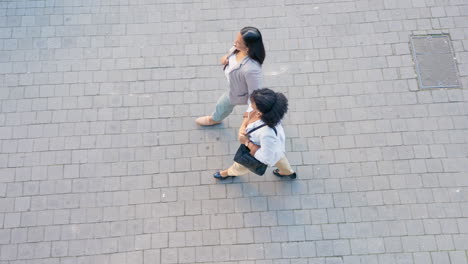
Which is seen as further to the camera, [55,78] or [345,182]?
[55,78]

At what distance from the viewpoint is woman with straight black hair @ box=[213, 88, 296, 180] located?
13.0 ft

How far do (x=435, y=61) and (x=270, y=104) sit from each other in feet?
12.6

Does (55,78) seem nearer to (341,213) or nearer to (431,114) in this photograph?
(341,213)

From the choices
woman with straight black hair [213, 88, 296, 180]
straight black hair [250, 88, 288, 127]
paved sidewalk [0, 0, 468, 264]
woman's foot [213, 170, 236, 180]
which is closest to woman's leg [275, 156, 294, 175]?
paved sidewalk [0, 0, 468, 264]

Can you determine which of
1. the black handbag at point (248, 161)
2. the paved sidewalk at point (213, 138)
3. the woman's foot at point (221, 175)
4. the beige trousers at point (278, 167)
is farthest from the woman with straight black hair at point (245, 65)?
the paved sidewalk at point (213, 138)

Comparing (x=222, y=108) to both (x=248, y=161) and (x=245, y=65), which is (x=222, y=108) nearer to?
(x=248, y=161)

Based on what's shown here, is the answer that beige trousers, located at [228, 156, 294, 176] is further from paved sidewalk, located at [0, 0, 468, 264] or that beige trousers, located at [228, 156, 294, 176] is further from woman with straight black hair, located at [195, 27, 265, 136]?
woman with straight black hair, located at [195, 27, 265, 136]

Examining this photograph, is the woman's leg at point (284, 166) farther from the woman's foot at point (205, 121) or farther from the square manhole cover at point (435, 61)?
the square manhole cover at point (435, 61)

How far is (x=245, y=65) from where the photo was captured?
4.36 metres

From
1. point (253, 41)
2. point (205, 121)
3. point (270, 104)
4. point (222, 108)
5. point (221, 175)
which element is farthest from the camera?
point (205, 121)

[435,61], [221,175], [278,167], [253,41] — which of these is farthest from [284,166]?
[435,61]

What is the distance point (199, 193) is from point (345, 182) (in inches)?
81.2

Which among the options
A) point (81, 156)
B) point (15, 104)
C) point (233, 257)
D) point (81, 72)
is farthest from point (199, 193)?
point (15, 104)

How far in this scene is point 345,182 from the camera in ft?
18.6
